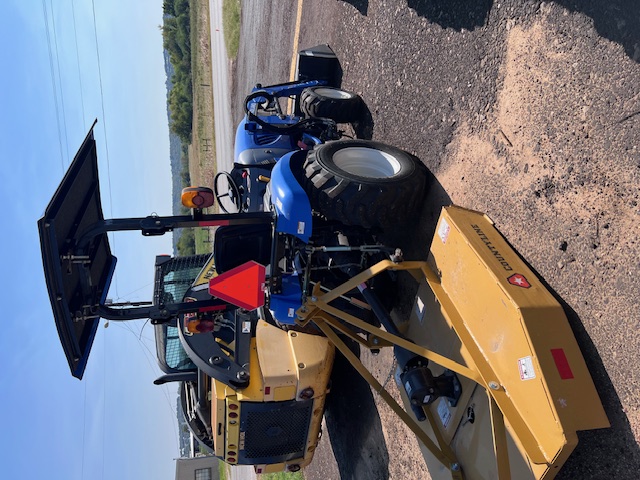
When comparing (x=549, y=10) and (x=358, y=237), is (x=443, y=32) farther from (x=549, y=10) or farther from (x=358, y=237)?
(x=358, y=237)

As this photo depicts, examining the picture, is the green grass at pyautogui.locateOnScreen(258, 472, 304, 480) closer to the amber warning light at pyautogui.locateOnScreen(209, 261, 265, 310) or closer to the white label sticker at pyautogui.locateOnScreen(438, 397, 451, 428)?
the white label sticker at pyautogui.locateOnScreen(438, 397, 451, 428)

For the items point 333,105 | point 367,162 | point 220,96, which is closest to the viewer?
point 367,162

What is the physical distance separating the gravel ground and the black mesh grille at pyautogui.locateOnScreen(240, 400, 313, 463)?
1129 millimetres

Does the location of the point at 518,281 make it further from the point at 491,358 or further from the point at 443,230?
the point at 443,230

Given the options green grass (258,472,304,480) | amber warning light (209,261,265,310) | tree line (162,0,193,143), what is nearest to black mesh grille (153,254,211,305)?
amber warning light (209,261,265,310)

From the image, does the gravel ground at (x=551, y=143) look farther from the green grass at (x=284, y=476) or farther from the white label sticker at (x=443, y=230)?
the green grass at (x=284, y=476)

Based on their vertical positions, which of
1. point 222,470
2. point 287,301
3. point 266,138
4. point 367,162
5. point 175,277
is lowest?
point 222,470

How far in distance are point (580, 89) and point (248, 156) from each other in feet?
10.9

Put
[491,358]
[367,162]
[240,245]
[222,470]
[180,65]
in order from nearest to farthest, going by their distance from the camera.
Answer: [491,358] → [240,245] → [367,162] → [222,470] → [180,65]

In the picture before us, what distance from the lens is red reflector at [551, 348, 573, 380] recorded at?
2553 millimetres

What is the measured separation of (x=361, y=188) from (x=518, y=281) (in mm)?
1314

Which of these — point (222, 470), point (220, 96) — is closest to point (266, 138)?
point (220, 96)

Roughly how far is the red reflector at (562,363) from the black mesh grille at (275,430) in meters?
2.91

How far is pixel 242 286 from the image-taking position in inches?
132
